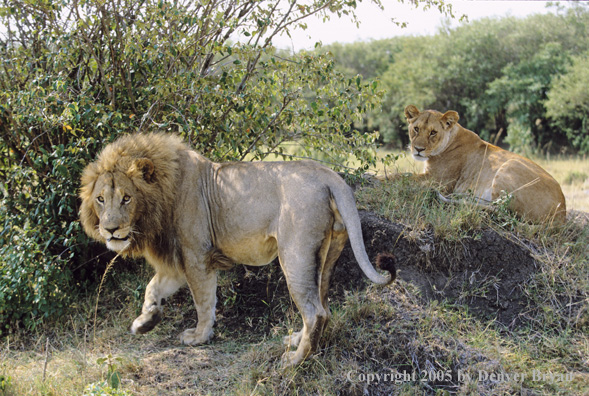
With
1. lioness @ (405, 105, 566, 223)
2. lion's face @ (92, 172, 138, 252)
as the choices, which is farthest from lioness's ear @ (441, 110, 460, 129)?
lion's face @ (92, 172, 138, 252)

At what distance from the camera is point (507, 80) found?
13109 mm

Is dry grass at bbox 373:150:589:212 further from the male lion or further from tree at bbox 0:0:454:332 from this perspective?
the male lion

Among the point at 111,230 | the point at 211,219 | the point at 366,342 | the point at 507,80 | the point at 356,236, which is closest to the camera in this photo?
the point at 356,236

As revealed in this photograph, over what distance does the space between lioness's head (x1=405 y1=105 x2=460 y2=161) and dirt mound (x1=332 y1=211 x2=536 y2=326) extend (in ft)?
3.18

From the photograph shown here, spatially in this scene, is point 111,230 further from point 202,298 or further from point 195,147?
point 195,147

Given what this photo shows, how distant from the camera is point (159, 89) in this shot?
13.6 feet

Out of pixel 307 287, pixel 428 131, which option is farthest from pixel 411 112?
pixel 307 287

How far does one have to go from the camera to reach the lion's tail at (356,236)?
3.28 metres

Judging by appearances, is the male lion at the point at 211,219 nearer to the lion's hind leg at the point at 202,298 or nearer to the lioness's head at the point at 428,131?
the lion's hind leg at the point at 202,298

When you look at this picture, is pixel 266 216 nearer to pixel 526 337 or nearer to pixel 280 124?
pixel 280 124

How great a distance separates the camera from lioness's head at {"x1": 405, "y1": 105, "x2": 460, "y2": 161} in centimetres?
508

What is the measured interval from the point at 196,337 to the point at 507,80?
11.0m

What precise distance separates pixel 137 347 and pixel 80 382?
681mm

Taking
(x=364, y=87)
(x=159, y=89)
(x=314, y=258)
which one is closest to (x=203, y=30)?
(x=159, y=89)
